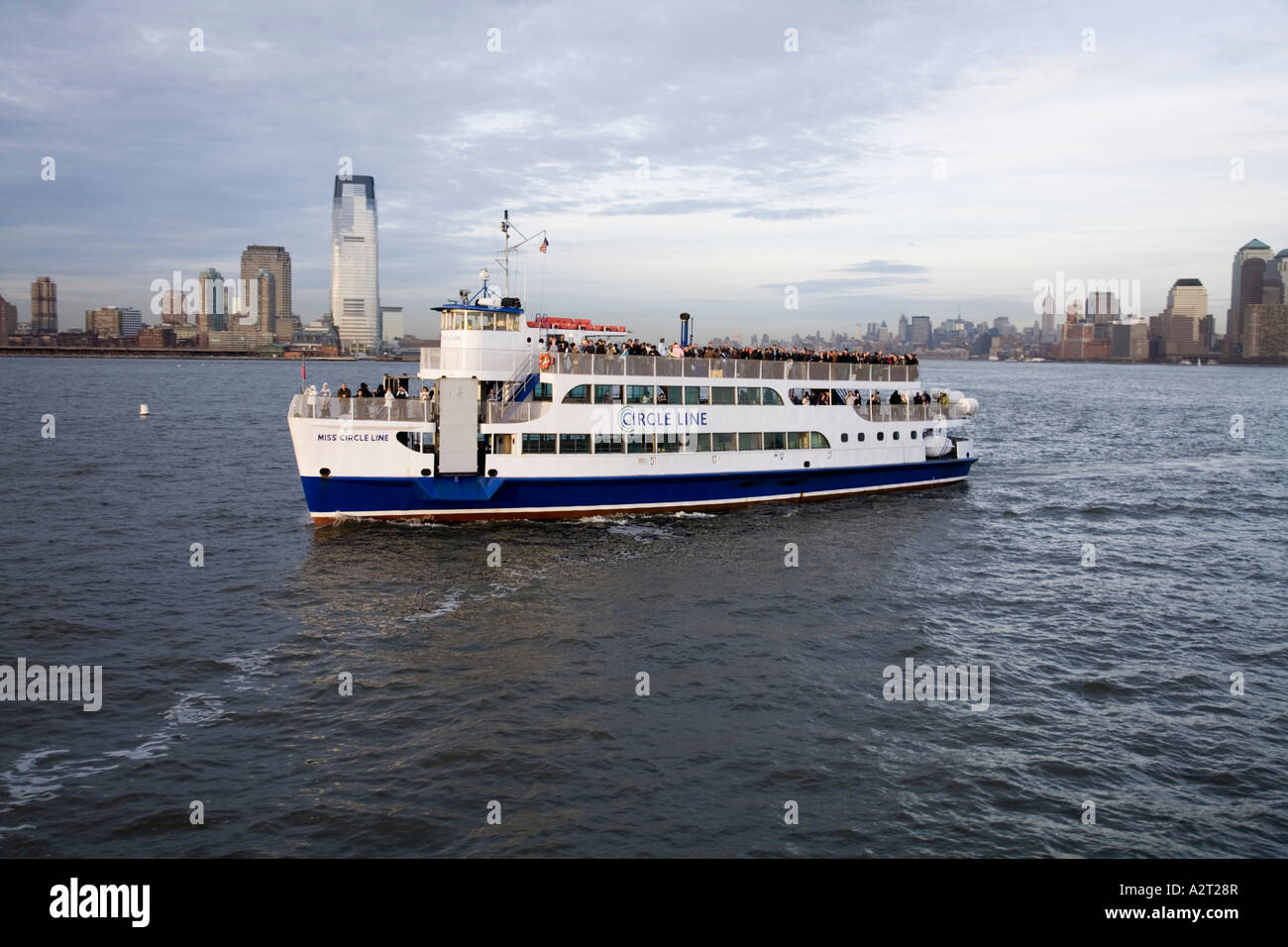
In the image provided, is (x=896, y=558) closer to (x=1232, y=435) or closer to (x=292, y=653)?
(x=292, y=653)

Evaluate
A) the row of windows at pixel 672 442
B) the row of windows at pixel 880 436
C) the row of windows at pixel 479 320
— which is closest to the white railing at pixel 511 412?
the row of windows at pixel 672 442

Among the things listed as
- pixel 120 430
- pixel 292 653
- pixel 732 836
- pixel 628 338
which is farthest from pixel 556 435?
pixel 120 430

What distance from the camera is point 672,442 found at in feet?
134

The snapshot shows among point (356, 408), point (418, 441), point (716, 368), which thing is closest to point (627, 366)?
point (716, 368)

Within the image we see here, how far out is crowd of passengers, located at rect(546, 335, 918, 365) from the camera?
131ft

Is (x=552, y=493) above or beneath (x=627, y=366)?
beneath

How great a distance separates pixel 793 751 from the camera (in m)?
17.7

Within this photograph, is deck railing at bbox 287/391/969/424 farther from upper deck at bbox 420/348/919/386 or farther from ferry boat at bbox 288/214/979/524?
upper deck at bbox 420/348/919/386

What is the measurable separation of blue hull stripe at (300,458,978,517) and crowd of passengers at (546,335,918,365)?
5.62 m

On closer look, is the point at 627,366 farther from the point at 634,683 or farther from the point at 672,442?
the point at 634,683

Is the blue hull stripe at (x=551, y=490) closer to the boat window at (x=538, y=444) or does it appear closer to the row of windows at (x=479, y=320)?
the boat window at (x=538, y=444)

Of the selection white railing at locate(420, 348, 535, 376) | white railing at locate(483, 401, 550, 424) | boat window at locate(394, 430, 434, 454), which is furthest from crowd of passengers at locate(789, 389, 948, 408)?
boat window at locate(394, 430, 434, 454)

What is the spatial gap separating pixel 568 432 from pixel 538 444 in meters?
1.40

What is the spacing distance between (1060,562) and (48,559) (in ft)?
116
